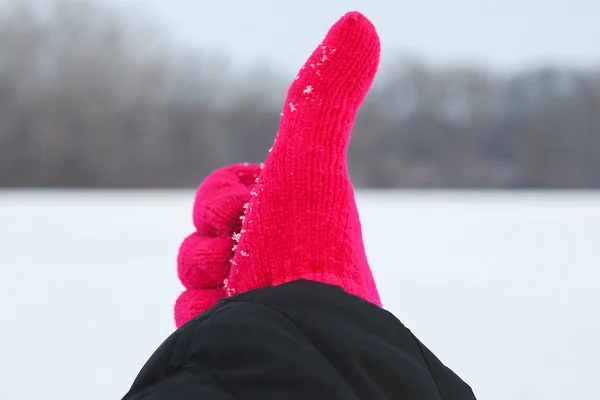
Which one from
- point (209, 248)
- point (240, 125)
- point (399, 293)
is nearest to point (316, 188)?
point (209, 248)

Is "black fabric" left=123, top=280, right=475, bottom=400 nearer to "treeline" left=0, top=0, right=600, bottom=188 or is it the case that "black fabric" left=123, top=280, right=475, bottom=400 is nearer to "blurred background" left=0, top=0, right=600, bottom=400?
"blurred background" left=0, top=0, right=600, bottom=400

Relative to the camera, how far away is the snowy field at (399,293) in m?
1.09

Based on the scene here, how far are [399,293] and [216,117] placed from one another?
145 inches

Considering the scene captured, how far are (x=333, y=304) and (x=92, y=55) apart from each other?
5349mm

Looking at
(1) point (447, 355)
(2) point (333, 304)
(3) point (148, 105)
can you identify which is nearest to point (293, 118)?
(2) point (333, 304)

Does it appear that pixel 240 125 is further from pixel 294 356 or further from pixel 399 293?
pixel 294 356

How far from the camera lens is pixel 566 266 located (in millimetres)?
2027

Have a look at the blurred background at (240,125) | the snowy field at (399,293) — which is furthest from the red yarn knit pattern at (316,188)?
the blurred background at (240,125)

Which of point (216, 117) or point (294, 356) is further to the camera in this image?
point (216, 117)

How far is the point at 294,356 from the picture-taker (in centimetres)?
30

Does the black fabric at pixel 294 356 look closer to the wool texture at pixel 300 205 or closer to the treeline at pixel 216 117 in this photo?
the wool texture at pixel 300 205

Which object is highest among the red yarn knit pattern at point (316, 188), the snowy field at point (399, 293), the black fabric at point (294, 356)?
the red yarn knit pattern at point (316, 188)

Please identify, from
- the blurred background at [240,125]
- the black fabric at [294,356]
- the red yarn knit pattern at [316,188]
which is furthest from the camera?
the blurred background at [240,125]

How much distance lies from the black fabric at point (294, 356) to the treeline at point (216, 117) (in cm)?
431
